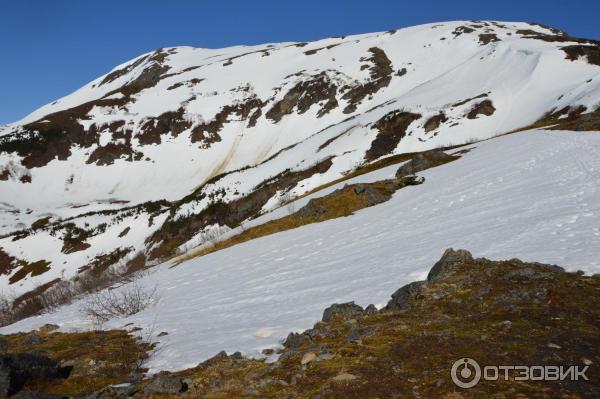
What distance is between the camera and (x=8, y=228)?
8219cm

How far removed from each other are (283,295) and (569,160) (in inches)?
667

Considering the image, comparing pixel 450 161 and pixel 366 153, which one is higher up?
pixel 366 153

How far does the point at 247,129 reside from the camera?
10762 centimetres

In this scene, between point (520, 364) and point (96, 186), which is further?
point (96, 186)

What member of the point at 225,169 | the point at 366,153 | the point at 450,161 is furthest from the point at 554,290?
the point at 225,169

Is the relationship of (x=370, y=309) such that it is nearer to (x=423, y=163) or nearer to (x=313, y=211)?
(x=313, y=211)

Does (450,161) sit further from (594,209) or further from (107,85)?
(107,85)

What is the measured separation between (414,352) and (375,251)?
8.94 m

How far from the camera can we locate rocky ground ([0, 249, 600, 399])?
5.57 meters

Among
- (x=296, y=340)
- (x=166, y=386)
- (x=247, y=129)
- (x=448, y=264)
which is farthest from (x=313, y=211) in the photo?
(x=247, y=129)

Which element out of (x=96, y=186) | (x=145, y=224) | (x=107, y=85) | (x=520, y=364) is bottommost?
(x=520, y=364)

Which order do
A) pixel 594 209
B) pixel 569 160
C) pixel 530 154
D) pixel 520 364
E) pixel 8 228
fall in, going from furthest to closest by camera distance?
pixel 8 228 → pixel 530 154 → pixel 569 160 → pixel 594 209 → pixel 520 364

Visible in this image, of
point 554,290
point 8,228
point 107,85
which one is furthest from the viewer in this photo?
point 107,85

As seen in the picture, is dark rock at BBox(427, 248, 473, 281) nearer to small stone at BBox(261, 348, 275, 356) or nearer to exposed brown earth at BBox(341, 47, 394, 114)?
small stone at BBox(261, 348, 275, 356)
